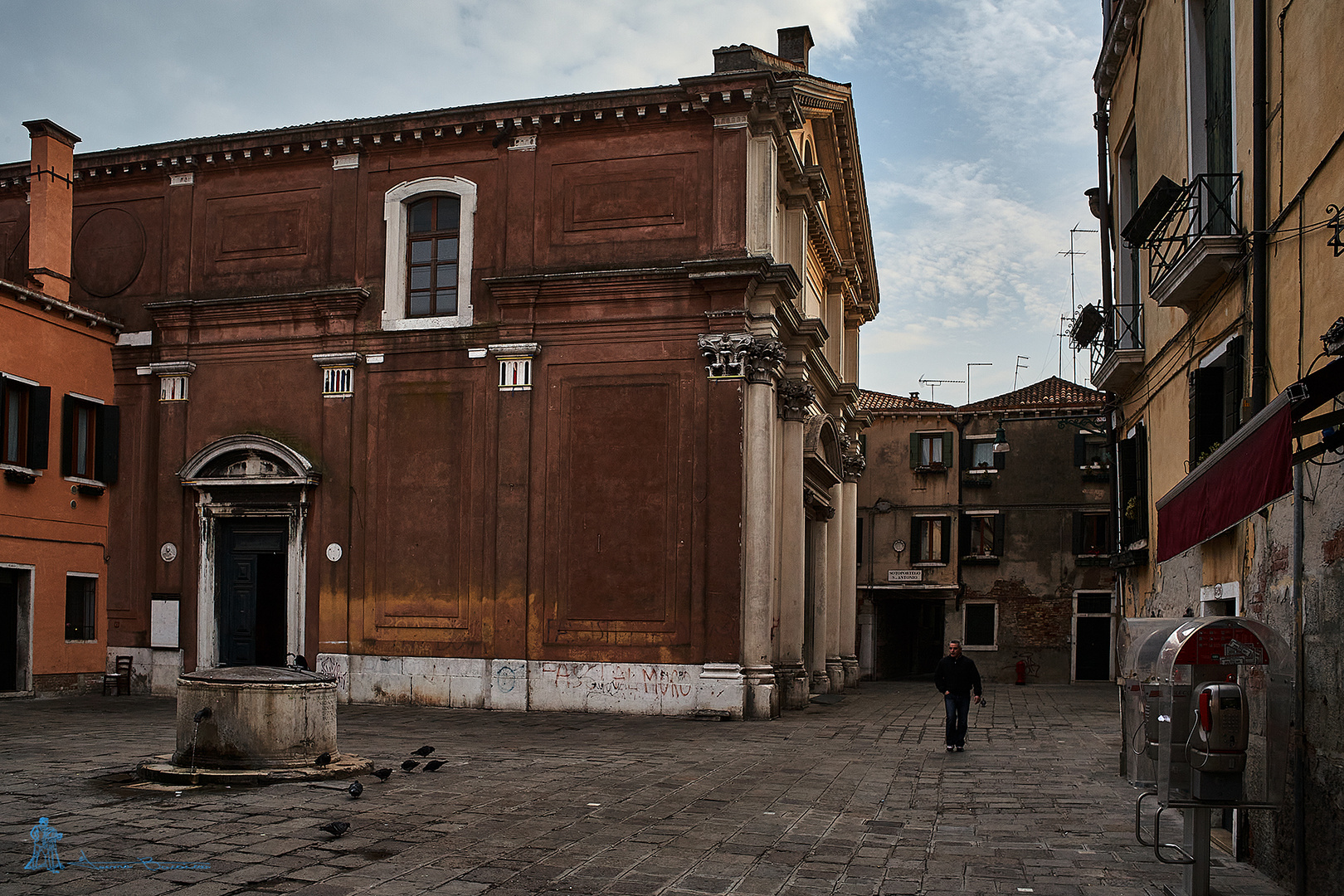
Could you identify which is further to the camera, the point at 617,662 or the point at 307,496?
the point at 307,496

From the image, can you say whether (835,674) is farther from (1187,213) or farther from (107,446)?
(1187,213)

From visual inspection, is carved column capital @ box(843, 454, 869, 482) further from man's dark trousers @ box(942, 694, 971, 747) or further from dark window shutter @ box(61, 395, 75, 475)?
dark window shutter @ box(61, 395, 75, 475)

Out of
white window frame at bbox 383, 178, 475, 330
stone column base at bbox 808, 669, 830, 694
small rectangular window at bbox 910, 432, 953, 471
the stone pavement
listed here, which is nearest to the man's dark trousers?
the stone pavement

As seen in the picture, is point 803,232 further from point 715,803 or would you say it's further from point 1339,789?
point 1339,789

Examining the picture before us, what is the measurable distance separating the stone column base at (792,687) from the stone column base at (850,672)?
Answer: 24.2 feet

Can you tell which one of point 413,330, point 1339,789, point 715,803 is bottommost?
point 715,803

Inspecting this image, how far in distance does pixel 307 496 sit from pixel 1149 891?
16120 millimetres

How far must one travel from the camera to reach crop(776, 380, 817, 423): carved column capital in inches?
821

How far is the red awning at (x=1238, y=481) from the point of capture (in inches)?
243

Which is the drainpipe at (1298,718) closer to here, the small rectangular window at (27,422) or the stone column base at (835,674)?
the stone column base at (835,674)

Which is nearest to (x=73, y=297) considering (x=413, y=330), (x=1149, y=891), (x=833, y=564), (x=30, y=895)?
(x=413, y=330)

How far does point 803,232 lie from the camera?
2233cm

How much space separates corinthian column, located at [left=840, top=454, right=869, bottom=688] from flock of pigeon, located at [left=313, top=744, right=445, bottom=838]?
1713cm

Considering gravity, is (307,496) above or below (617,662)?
above
